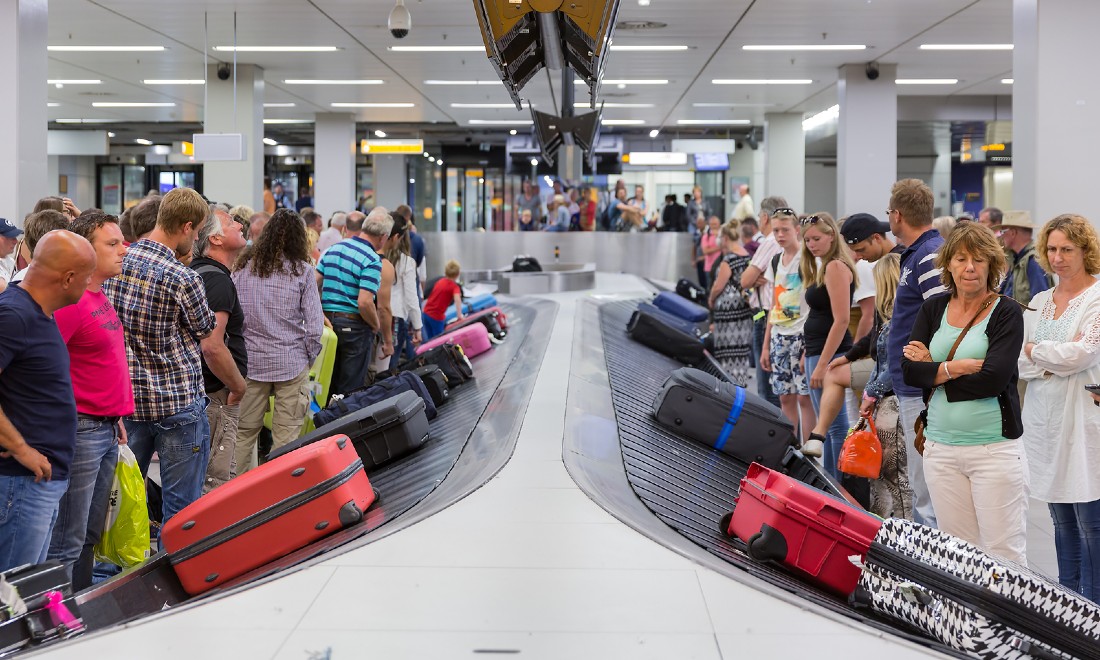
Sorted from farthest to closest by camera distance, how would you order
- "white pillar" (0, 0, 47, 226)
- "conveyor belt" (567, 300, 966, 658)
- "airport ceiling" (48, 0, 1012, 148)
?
"airport ceiling" (48, 0, 1012, 148), "white pillar" (0, 0, 47, 226), "conveyor belt" (567, 300, 966, 658)

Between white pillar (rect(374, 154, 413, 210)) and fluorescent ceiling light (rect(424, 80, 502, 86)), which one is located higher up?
fluorescent ceiling light (rect(424, 80, 502, 86))

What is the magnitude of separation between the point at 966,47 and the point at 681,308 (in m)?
7.52

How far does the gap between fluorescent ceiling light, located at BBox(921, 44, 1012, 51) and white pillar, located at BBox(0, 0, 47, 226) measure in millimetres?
11594

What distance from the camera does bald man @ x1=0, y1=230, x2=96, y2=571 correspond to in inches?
112

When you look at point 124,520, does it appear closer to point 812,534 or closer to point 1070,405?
point 812,534

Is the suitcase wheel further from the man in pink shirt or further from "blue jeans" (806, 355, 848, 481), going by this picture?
"blue jeans" (806, 355, 848, 481)

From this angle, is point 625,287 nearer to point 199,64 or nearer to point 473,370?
point 473,370

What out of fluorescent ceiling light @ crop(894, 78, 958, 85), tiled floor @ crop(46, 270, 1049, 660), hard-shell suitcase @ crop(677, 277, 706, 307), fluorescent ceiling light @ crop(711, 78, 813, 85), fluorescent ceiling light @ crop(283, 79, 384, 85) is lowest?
tiled floor @ crop(46, 270, 1049, 660)

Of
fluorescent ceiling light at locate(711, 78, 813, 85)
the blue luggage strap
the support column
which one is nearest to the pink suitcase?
the blue luggage strap

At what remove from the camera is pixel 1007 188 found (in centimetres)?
2961

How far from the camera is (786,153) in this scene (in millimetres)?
22047

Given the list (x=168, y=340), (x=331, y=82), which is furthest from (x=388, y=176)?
(x=168, y=340)

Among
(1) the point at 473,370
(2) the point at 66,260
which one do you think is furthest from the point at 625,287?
(2) the point at 66,260

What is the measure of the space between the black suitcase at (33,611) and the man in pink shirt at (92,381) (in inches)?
28.1
